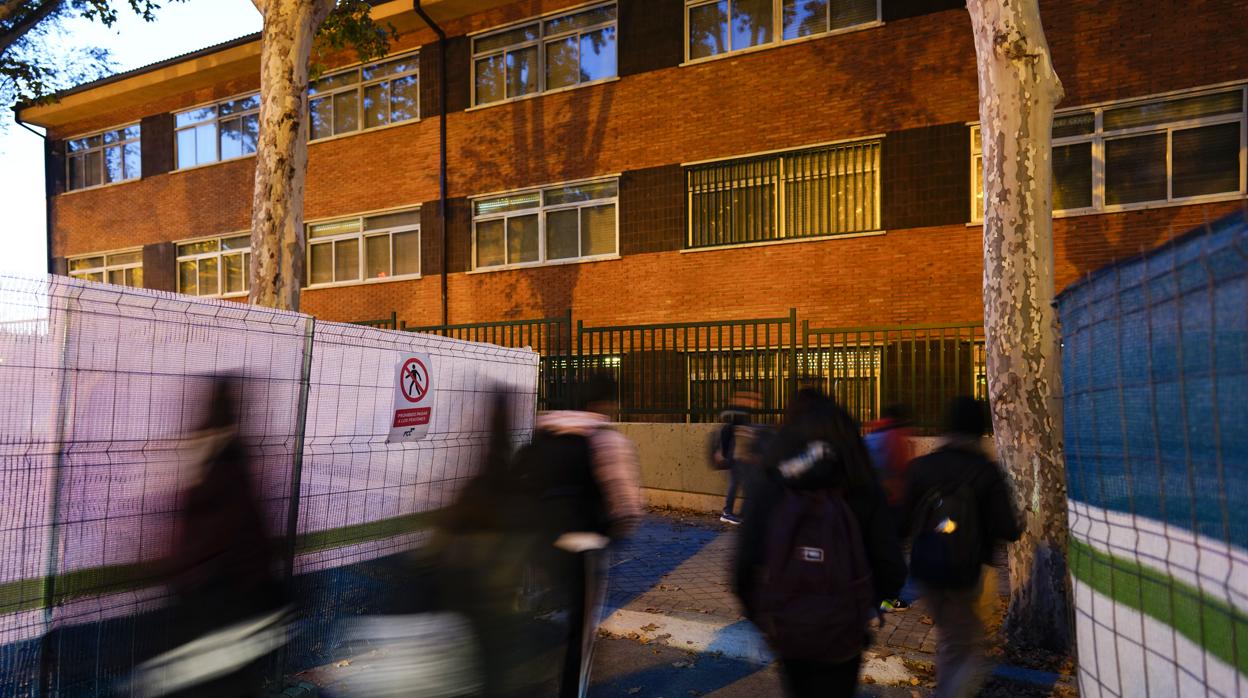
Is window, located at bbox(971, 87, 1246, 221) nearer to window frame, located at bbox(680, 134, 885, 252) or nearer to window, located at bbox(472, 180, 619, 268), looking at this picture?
window frame, located at bbox(680, 134, 885, 252)

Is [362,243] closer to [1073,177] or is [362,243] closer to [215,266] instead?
[215,266]

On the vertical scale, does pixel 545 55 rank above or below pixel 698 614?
above

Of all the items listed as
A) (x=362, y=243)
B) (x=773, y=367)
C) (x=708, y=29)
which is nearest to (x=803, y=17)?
(x=708, y=29)

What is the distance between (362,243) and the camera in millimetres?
18891

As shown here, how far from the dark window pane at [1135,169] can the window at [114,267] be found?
73.3ft

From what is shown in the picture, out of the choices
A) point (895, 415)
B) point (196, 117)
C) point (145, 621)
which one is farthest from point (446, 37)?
point (145, 621)

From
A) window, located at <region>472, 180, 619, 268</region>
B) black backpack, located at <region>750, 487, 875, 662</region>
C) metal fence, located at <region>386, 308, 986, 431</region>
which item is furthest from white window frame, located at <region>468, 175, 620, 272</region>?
black backpack, located at <region>750, 487, 875, 662</region>

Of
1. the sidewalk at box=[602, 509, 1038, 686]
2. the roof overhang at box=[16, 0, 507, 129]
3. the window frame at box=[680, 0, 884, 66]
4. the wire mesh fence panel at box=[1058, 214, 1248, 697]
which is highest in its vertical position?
the roof overhang at box=[16, 0, 507, 129]

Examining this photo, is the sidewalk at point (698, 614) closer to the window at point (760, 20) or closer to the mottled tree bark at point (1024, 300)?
the mottled tree bark at point (1024, 300)

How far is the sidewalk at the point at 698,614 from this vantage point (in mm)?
5531

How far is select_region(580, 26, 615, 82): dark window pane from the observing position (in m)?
15.9

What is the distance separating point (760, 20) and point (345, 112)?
998cm

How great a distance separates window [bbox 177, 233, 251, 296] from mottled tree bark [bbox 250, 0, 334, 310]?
10666 mm

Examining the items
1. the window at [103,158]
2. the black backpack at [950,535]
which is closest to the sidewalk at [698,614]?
the black backpack at [950,535]
